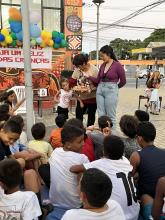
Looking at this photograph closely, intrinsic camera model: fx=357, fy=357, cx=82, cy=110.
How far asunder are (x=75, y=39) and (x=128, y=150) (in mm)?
7987

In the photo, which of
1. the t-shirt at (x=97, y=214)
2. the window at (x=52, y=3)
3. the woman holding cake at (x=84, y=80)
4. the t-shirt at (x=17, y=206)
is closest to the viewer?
the t-shirt at (x=97, y=214)

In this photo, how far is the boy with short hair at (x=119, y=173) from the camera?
290 cm

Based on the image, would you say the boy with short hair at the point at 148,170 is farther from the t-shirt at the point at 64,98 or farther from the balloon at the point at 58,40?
the balloon at the point at 58,40

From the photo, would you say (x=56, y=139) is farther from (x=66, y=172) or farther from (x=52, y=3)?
(x=52, y=3)

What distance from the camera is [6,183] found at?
2.61 m

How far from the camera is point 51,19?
38.5 ft

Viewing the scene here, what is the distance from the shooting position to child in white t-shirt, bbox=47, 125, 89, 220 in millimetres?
3273

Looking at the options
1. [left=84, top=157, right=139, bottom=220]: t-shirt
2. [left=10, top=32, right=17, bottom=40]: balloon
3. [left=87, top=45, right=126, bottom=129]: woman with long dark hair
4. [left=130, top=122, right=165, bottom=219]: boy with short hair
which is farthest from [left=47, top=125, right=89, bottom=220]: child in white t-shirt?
[left=10, top=32, right=17, bottom=40]: balloon

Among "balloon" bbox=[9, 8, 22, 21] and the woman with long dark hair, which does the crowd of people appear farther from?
"balloon" bbox=[9, 8, 22, 21]

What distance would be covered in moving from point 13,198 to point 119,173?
2.94 ft

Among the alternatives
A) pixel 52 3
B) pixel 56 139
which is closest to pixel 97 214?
pixel 56 139

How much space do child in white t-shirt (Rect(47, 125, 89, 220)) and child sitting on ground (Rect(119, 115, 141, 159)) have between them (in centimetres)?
90

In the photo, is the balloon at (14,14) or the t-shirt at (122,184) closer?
the t-shirt at (122,184)

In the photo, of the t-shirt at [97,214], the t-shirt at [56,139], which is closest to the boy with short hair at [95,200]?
the t-shirt at [97,214]
